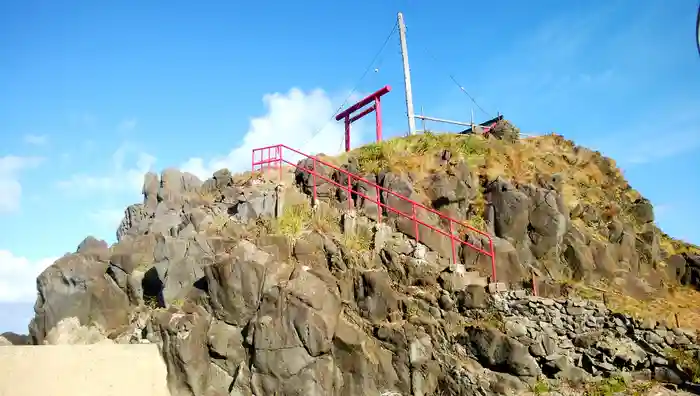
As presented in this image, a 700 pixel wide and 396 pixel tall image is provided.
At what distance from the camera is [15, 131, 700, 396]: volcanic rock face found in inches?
517

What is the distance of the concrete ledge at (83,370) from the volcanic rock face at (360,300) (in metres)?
0.51

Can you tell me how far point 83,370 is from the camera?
12.6 meters

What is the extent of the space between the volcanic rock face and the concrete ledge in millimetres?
512

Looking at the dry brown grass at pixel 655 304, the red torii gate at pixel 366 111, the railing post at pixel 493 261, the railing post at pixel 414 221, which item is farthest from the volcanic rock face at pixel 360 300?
the red torii gate at pixel 366 111

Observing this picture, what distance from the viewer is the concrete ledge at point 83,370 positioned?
12.1 meters

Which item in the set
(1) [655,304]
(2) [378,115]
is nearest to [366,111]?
(2) [378,115]

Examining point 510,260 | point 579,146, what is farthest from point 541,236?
point 579,146

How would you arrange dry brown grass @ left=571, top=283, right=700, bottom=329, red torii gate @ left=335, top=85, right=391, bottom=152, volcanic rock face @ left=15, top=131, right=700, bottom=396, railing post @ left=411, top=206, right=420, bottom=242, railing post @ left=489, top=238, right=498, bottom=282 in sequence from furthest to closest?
red torii gate @ left=335, top=85, right=391, bottom=152 → railing post @ left=411, top=206, right=420, bottom=242 → railing post @ left=489, top=238, right=498, bottom=282 → dry brown grass @ left=571, top=283, right=700, bottom=329 → volcanic rock face @ left=15, top=131, right=700, bottom=396

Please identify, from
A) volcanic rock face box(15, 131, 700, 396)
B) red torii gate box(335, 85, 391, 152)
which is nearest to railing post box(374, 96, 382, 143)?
red torii gate box(335, 85, 391, 152)

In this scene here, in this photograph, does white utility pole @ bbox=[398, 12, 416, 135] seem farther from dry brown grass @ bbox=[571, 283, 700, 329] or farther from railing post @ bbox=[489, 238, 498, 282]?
dry brown grass @ bbox=[571, 283, 700, 329]

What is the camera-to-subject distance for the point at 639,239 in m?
19.4

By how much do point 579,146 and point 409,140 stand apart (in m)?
8.47

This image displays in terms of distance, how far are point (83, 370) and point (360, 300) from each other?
7.44 metres

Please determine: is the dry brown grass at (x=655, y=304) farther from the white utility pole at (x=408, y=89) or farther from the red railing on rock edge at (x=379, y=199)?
the white utility pole at (x=408, y=89)
